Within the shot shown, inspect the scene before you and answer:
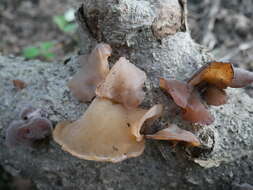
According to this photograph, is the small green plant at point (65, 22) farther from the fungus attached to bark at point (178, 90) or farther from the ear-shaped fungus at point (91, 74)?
the fungus attached to bark at point (178, 90)

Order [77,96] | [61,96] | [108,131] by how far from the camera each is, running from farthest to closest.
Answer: [61,96] < [77,96] < [108,131]

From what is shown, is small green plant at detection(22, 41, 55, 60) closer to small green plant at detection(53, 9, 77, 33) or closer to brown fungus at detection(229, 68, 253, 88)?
small green plant at detection(53, 9, 77, 33)

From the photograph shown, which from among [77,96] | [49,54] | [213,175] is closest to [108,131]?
[77,96]

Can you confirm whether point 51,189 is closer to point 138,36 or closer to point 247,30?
point 138,36

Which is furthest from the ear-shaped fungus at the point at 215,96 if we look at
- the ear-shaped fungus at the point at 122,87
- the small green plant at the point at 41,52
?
the small green plant at the point at 41,52

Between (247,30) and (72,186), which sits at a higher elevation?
(247,30)

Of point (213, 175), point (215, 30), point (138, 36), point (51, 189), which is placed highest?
point (138, 36)

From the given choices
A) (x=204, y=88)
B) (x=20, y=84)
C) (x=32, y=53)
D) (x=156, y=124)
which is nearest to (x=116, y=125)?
(x=156, y=124)
